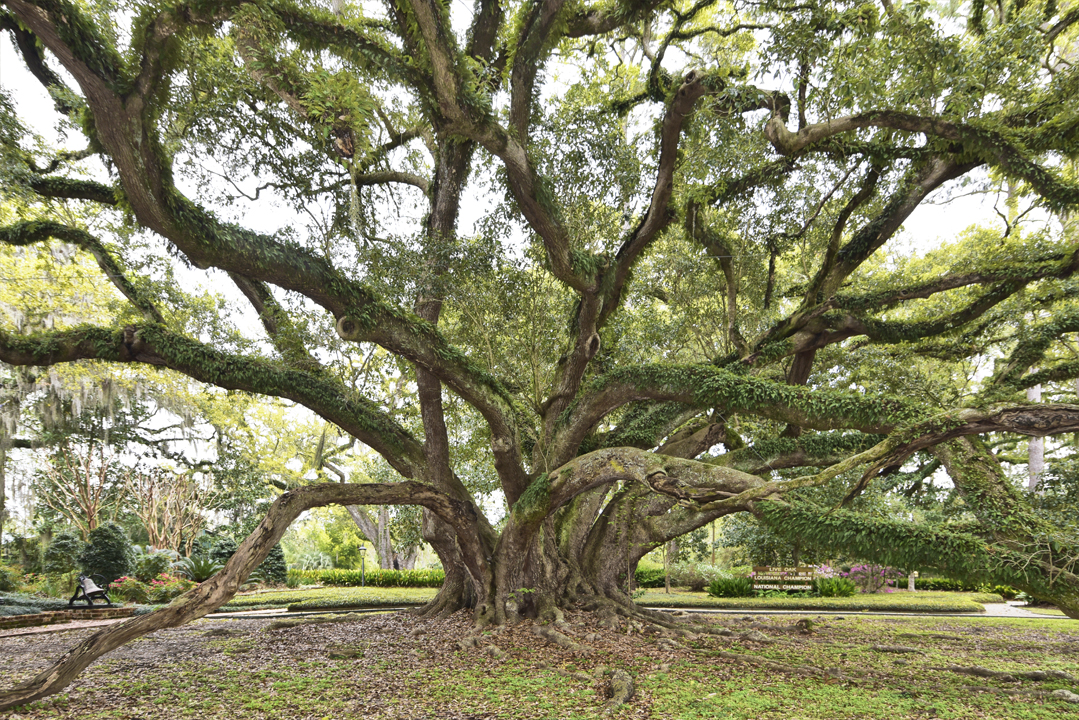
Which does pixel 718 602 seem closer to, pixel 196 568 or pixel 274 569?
pixel 196 568

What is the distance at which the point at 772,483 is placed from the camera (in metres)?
6.00

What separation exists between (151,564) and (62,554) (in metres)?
2.04

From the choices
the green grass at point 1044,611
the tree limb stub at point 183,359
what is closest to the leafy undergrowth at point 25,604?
the tree limb stub at point 183,359

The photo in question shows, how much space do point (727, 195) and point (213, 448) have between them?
59.2 feet

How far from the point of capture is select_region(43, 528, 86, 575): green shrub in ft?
47.8

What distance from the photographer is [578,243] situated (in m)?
8.76

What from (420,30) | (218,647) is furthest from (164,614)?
(420,30)

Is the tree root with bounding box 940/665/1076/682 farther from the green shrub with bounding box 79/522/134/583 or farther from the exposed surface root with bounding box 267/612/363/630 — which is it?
the green shrub with bounding box 79/522/134/583

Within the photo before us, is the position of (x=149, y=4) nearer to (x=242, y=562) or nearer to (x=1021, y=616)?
(x=242, y=562)

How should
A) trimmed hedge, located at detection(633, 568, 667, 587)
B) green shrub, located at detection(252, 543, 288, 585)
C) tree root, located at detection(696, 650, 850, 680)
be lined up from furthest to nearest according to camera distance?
1. green shrub, located at detection(252, 543, 288, 585)
2. trimmed hedge, located at detection(633, 568, 667, 587)
3. tree root, located at detection(696, 650, 850, 680)

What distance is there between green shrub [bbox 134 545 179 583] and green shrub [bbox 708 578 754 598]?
14.5m

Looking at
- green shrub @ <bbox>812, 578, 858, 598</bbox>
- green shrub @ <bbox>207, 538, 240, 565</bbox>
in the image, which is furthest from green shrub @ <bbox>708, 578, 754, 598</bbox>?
green shrub @ <bbox>207, 538, 240, 565</bbox>

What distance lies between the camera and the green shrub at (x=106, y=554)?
13.6 meters

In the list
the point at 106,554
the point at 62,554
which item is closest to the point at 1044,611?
the point at 106,554
